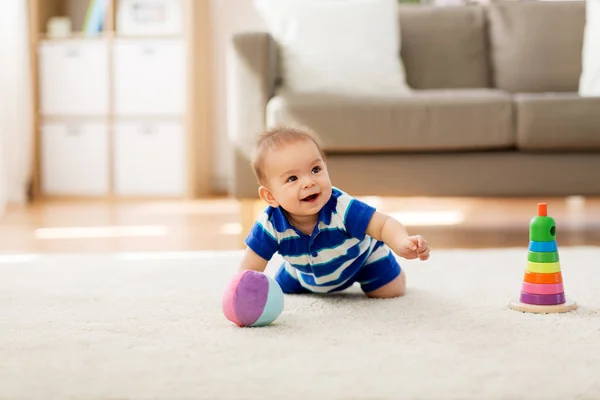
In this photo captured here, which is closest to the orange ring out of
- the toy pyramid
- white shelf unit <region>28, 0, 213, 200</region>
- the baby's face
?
the toy pyramid

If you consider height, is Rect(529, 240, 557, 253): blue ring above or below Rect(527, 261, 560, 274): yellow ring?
above

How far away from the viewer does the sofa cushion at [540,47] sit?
3107mm

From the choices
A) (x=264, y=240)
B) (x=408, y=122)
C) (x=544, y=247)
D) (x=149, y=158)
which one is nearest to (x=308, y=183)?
(x=264, y=240)

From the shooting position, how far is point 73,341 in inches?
45.8

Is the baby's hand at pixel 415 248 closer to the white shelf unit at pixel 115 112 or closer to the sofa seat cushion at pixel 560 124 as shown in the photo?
the sofa seat cushion at pixel 560 124

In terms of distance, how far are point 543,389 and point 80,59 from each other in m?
3.66

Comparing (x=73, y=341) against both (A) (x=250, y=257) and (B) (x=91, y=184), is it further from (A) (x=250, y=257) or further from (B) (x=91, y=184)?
(B) (x=91, y=184)

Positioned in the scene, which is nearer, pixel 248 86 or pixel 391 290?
pixel 391 290

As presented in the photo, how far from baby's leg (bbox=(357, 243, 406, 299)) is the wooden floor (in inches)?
34.5

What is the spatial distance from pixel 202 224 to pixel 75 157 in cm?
142

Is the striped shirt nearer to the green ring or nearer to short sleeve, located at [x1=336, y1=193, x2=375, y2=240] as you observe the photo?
short sleeve, located at [x1=336, y1=193, x2=375, y2=240]

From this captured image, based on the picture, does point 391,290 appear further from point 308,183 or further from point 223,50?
→ point 223,50

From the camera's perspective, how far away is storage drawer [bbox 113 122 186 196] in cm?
417

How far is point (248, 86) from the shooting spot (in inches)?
98.6
